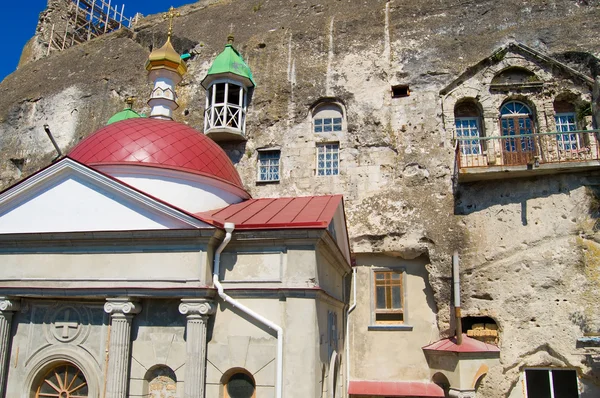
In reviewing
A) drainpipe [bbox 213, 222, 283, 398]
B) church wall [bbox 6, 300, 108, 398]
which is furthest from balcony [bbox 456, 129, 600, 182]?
church wall [bbox 6, 300, 108, 398]

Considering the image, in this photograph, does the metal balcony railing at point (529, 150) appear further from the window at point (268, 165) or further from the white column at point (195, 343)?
the white column at point (195, 343)

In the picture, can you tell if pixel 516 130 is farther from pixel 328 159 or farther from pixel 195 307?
pixel 195 307

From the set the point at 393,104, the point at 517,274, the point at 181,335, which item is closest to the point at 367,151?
the point at 393,104

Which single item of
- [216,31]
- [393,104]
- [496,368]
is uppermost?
[216,31]

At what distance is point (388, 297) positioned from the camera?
1350 cm

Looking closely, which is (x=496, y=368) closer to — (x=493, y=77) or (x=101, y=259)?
(x=493, y=77)

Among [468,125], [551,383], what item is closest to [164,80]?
[468,125]

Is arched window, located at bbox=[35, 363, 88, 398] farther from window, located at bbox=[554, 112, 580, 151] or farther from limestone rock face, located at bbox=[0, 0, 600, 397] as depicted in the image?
window, located at bbox=[554, 112, 580, 151]

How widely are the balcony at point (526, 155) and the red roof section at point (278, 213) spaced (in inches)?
159

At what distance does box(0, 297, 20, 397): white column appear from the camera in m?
9.02

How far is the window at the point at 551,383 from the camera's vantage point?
11.7m

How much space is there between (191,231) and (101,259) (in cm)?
177

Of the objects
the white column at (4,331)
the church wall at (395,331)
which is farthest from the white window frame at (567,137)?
the white column at (4,331)

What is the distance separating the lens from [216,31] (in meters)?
17.7
